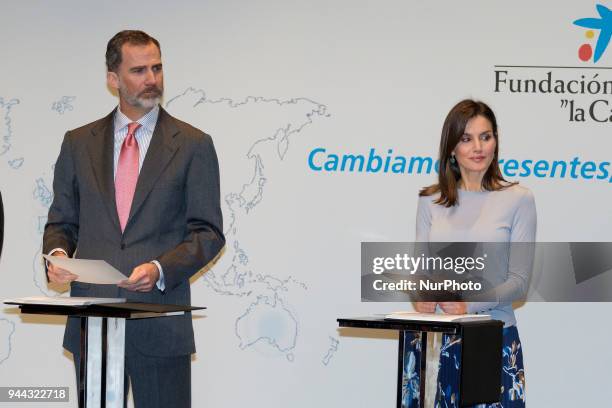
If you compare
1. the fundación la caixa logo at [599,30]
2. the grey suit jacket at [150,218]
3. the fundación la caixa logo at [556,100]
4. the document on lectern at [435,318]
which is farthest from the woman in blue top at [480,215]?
the fundación la caixa logo at [599,30]

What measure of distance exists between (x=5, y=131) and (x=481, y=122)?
280 centimetres

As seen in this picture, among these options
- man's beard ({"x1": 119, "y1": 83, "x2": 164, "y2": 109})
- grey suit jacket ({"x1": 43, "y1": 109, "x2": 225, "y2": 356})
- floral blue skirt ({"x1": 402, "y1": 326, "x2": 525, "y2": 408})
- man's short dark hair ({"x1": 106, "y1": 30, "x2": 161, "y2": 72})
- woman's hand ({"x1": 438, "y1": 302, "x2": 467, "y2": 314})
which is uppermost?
man's short dark hair ({"x1": 106, "y1": 30, "x2": 161, "y2": 72})

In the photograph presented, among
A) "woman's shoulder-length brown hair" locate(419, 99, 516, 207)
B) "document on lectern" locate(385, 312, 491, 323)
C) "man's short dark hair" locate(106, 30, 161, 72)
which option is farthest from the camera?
"woman's shoulder-length brown hair" locate(419, 99, 516, 207)

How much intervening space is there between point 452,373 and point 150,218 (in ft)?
4.19

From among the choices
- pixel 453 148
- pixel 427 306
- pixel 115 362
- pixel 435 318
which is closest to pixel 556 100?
pixel 453 148

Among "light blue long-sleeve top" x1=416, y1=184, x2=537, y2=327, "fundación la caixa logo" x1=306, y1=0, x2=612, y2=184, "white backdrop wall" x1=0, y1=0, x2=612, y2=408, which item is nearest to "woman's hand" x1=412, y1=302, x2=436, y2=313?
"light blue long-sleeve top" x1=416, y1=184, x2=537, y2=327

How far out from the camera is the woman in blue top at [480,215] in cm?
347

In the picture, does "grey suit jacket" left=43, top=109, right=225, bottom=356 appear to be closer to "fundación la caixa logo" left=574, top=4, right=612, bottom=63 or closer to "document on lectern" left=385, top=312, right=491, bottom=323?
"document on lectern" left=385, top=312, right=491, bottom=323

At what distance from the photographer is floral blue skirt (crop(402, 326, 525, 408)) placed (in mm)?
3467

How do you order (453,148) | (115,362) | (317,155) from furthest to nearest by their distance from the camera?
(317,155) → (453,148) → (115,362)

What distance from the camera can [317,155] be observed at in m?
5.14

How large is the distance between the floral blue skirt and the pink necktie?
1.17 metres

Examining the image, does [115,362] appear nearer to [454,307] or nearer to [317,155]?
[454,307]

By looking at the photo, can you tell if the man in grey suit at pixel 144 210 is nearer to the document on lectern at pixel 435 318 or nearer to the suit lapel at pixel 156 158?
the suit lapel at pixel 156 158
